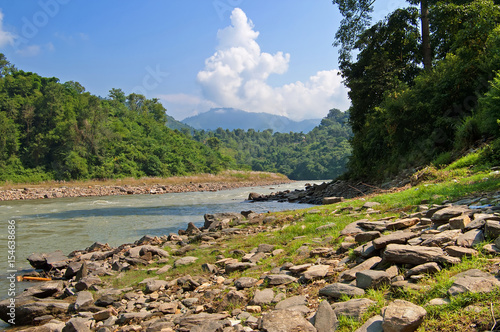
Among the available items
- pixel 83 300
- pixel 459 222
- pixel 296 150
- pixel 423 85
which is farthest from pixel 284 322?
pixel 296 150

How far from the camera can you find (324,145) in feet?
466

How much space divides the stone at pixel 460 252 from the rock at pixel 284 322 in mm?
2103

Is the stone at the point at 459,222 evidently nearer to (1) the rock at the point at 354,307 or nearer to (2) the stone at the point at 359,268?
(2) the stone at the point at 359,268

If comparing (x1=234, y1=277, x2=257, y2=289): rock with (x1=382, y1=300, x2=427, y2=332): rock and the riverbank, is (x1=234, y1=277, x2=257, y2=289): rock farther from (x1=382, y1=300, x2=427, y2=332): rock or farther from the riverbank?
the riverbank

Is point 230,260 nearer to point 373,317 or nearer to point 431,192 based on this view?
point 373,317

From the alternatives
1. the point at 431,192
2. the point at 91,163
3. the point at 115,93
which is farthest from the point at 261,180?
the point at 431,192

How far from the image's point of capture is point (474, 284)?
11.4 ft

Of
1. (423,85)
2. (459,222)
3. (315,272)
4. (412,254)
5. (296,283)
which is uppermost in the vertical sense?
(423,85)

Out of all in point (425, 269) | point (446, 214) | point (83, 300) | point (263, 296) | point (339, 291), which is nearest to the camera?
point (425, 269)

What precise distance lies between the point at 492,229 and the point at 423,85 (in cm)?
1545

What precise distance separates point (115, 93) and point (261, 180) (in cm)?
5550

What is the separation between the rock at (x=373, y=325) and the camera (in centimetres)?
340

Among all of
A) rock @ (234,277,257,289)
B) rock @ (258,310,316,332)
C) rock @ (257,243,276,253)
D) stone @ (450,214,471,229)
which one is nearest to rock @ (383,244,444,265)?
stone @ (450,214,471,229)

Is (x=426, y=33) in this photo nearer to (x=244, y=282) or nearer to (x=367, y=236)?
(x=367, y=236)
